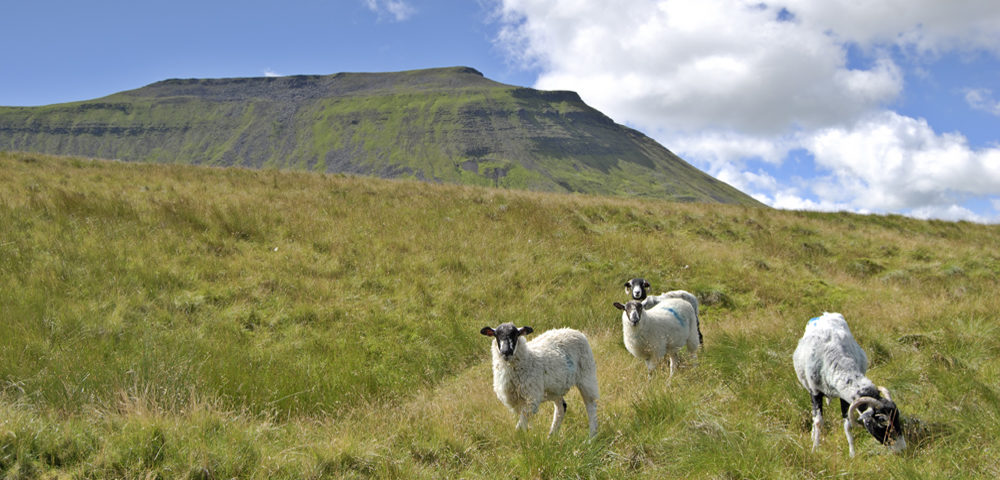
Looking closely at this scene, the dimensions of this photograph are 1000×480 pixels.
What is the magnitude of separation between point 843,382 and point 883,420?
0.60 metres

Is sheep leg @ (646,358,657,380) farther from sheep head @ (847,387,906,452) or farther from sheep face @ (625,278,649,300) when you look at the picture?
sheep head @ (847,387,906,452)

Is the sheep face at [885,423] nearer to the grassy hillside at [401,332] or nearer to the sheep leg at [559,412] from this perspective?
the grassy hillside at [401,332]

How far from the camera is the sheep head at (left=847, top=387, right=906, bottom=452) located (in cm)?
459

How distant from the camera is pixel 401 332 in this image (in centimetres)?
941

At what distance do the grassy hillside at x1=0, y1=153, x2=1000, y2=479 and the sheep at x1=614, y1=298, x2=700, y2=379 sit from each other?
0.36 meters

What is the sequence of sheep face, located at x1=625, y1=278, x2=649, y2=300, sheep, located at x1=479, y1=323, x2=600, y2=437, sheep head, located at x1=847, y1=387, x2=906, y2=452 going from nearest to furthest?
sheep head, located at x1=847, y1=387, x2=906, y2=452, sheep, located at x1=479, y1=323, x2=600, y2=437, sheep face, located at x1=625, y1=278, x2=649, y2=300

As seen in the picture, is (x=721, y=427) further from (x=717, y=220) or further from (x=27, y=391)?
(x=717, y=220)

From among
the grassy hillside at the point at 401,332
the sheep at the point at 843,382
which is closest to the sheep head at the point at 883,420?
the sheep at the point at 843,382

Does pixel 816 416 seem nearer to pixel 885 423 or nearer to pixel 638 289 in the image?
pixel 885 423

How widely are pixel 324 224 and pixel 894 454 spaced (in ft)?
43.1

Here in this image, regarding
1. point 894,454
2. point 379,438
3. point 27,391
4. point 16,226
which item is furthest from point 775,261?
point 16,226

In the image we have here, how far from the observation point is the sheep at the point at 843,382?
466 centimetres

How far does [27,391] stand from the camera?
18.7 ft

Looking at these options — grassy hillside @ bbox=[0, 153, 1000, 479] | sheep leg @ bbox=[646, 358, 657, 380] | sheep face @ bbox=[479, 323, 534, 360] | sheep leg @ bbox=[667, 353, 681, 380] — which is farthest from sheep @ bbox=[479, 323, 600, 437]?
sheep leg @ bbox=[667, 353, 681, 380]
